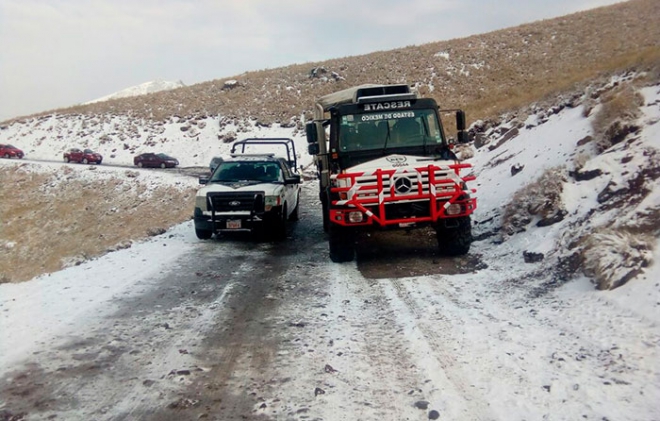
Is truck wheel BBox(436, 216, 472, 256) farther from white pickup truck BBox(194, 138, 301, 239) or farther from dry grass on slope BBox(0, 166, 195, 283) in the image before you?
dry grass on slope BBox(0, 166, 195, 283)

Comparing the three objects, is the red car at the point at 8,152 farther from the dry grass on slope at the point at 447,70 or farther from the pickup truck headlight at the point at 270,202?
the pickup truck headlight at the point at 270,202

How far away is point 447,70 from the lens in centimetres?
4497

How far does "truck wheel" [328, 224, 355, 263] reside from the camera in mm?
8641

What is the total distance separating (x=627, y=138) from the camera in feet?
30.2

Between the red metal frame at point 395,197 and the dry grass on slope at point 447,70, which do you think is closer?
the red metal frame at point 395,197

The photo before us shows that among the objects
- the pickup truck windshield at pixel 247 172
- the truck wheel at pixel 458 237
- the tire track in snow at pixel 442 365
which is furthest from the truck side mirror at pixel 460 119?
the pickup truck windshield at pixel 247 172

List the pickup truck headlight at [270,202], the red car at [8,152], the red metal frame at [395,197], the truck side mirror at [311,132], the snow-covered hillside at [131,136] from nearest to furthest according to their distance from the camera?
the red metal frame at [395,197] → the truck side mirror at [311,132] → the pickup truck headlight at [270,202] → the snow-covered hillside at [131,136] → the red car at [8,152]

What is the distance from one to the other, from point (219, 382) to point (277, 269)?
4.51 meters

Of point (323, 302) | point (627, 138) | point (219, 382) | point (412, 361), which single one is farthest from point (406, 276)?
point (627, 138)

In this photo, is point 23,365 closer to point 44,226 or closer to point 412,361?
point 412,361

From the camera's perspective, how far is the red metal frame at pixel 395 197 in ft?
26.8

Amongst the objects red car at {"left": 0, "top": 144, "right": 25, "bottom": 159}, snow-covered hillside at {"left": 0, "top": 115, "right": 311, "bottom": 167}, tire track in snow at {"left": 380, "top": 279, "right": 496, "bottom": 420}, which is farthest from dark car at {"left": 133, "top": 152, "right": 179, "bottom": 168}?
tire track in snow at {"left": 380, "top": 279, "right": 496, "bottom": 420}

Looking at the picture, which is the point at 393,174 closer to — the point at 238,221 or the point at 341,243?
the point at 341,243

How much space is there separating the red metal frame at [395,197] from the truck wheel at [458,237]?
229 millimetres
